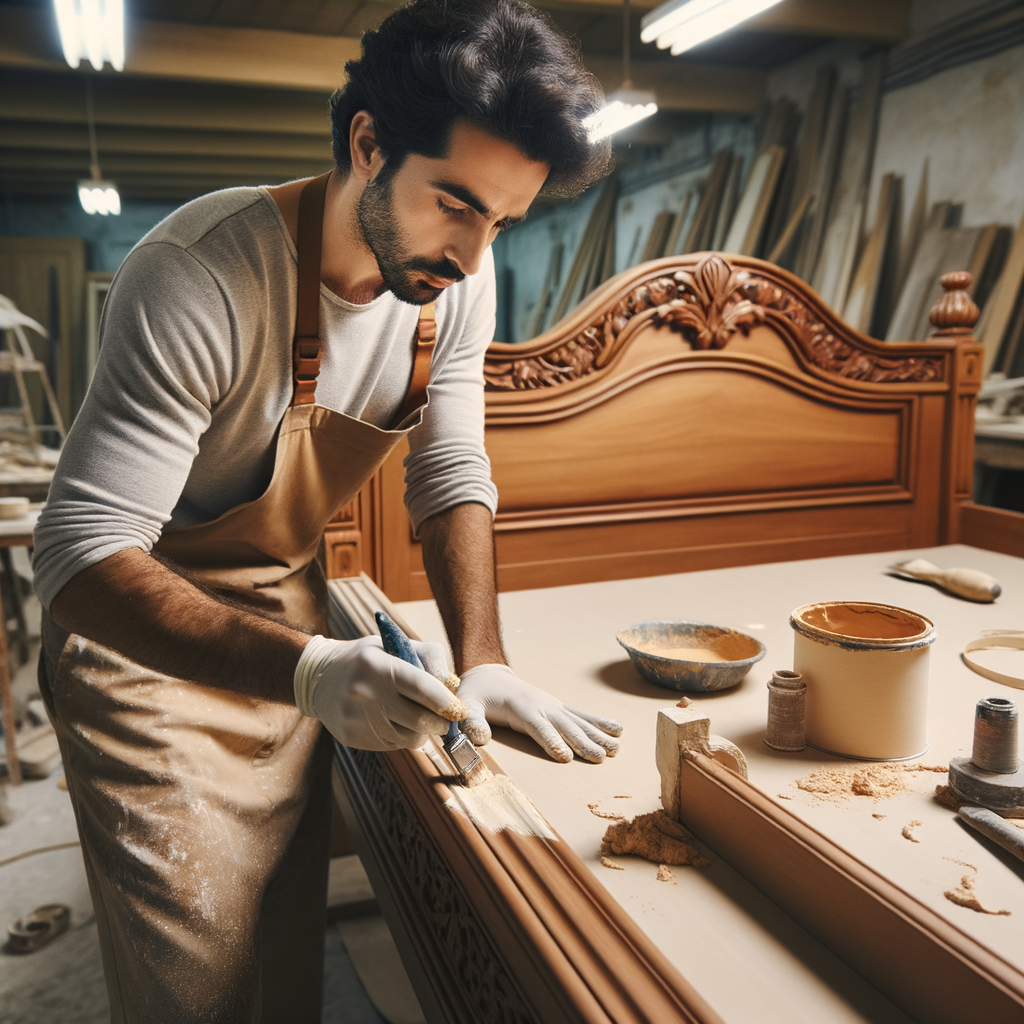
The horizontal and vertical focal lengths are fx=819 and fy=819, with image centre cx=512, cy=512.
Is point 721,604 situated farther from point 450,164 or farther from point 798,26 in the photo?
point 798,26

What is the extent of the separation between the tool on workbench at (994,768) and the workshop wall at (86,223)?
32.1ft

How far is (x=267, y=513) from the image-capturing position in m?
1.33

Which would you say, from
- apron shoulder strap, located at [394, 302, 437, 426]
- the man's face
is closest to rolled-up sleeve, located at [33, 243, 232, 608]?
the man's face

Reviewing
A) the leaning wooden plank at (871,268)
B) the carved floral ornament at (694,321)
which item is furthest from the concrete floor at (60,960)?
the leaning wooden plank at (871,268)

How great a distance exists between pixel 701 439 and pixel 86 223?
30.1 feet

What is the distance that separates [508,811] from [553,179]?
881 millimetres

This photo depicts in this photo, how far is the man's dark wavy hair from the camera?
1060 mm

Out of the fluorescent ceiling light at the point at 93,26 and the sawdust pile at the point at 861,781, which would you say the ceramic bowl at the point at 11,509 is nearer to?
the fluorescent ceiling light at the point at 93,26

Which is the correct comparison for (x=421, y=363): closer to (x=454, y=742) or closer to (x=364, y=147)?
(x=364, y=147)

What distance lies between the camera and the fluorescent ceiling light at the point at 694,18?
2752 millimetres

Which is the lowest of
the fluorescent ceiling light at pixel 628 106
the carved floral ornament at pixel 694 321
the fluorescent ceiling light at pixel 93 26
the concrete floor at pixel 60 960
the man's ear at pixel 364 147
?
the concrete floor at pixel 60 960

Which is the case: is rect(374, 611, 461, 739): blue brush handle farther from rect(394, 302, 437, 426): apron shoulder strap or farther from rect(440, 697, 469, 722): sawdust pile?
rect(394, 302, 437, 426): apron shoulder strap

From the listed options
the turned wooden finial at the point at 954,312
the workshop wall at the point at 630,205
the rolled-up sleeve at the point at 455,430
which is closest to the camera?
the rolled-up sleeve at the point at 455,430

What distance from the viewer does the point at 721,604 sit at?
6.09 feet
